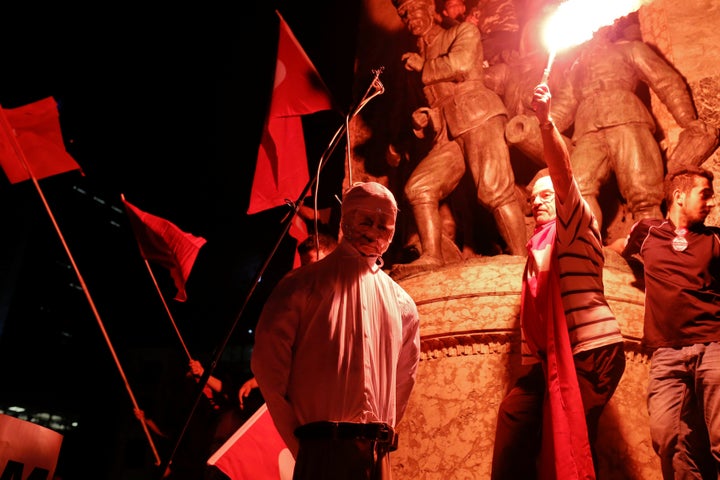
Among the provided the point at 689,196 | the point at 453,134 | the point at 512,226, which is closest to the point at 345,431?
the point at 689,196

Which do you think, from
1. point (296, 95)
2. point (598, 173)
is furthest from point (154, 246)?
point (598, 173)

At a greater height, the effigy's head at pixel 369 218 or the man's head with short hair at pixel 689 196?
the man's head with short hair at pixel 689 196

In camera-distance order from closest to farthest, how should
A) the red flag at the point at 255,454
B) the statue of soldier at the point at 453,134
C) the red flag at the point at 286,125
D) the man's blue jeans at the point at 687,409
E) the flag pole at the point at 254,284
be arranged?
the flag pole at the point at 254,284 < the man's blue jeans at the point at 687,409 < the red flag at the point at 255,454 < the red flag at the point at 286,125 < the statue of soldier at the point at 453,134

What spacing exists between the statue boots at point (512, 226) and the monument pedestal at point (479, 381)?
0.77 meters

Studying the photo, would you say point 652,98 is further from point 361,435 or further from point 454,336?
point 361,435

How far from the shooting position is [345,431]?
9.41 feet

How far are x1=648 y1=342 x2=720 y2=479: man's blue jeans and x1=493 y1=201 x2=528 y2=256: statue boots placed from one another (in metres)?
Result: 2.21

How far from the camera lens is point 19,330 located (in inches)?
1035

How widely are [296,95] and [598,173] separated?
287 cm

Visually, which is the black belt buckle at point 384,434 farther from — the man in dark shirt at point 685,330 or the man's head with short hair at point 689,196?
the man's head with short hair at point 689,196

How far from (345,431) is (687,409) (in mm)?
2487

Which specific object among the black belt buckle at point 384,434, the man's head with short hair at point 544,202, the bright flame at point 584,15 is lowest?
the black belt buckle at point 384,434

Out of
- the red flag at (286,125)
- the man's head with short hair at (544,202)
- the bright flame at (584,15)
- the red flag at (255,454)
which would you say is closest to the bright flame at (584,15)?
the bright flame at (584,15)

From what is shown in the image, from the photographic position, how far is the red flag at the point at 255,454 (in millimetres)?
5078
